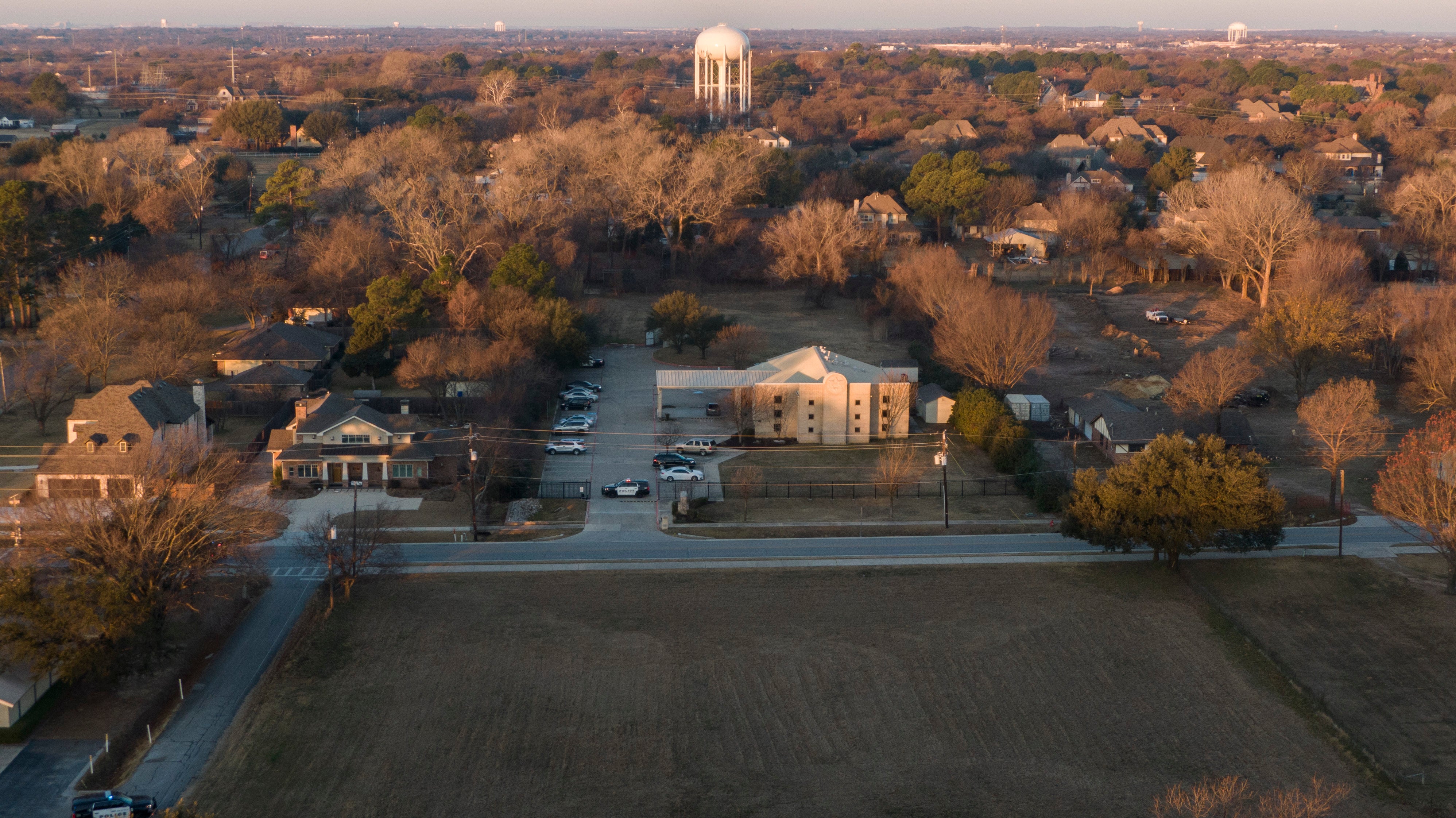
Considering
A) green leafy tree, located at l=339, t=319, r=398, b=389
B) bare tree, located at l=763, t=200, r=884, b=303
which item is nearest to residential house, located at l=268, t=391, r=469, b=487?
green leafy tree, located at l=339, t=319, r=398, b=389

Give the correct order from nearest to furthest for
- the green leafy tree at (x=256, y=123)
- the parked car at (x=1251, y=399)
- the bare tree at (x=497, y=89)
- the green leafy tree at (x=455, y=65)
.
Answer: the parked car at (x=1251, y=399), the green leafy tree at (x=256, y=123), the bare tree at (x=497, y=89), the green leafy tree at (x=455, y=65)

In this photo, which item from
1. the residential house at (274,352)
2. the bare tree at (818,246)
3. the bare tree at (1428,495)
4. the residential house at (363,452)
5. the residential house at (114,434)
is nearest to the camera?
the bare tree at (1428,495)

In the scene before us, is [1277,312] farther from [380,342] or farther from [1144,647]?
[380,342]

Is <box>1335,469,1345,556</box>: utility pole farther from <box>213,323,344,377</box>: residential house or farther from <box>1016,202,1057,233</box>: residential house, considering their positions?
<box>1016,202,1057,233</box>: residential house

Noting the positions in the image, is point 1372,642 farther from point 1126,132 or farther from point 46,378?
point 1126,132

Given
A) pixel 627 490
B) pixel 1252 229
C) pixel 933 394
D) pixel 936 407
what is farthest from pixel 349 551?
pixel 1252 229

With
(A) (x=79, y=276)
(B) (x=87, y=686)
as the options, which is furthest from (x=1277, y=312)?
(A) (x=79, y=276)

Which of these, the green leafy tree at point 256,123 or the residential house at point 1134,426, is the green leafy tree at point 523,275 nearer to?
the residential house at point 1134,426

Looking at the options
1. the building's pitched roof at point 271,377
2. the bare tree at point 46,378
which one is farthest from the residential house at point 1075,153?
the bare tree at point 46,378
